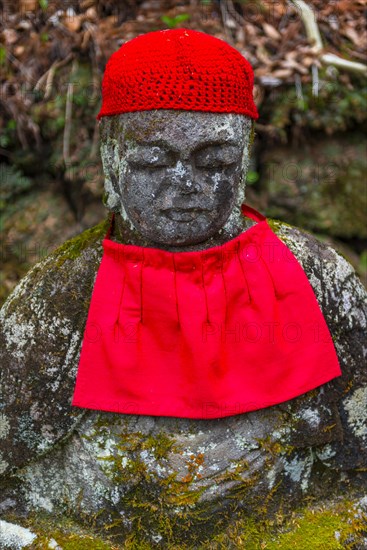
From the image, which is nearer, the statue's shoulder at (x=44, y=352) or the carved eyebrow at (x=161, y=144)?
the carved eyebrow at (x=161, y=144)

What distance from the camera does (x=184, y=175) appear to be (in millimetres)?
1637

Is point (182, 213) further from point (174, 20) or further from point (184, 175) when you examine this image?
point (174, 20)

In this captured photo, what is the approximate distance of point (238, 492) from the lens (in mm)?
1887

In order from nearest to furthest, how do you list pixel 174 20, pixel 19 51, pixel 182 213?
pixel 182 213, pixel 174 20, pixel 19 51

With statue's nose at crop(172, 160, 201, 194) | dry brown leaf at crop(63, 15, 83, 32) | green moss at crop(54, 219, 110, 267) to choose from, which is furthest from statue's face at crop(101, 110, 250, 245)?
dry brown leaf at crop(63, 15, 83, 32)

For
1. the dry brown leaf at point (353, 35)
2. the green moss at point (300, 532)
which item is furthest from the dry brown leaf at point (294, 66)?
the green moss at point (300, 532)

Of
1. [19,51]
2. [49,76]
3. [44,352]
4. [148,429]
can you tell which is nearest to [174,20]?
[49,76]

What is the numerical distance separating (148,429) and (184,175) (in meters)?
0.72

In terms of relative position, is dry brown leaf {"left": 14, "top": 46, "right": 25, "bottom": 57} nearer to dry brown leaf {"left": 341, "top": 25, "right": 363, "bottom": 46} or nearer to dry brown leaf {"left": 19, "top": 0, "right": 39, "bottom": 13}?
dry brown leaf {"left": 19, "top": 0, "right": 39, "bottom": 13}

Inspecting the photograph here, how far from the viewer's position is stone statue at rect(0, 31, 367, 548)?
185cm

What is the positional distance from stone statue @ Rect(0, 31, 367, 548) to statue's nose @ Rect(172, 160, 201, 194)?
0.12m

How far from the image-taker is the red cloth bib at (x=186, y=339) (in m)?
1.78

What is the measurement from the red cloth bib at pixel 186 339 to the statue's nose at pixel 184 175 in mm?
208

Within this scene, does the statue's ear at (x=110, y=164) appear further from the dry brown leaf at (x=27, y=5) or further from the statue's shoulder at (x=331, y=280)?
the dry brown leaf at (x=27, y=5)
